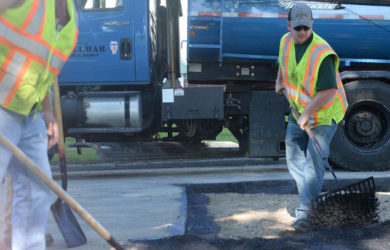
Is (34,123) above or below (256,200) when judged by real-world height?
above

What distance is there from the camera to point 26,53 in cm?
219

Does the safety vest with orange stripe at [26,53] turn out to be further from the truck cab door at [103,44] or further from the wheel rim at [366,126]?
the wheel rim at [366,126]

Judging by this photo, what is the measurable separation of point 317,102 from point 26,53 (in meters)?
2.19

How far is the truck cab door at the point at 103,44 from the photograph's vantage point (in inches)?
268

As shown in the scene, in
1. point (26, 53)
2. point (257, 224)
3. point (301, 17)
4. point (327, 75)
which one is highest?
point (301, 17)

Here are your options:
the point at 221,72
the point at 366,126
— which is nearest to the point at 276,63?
the point at 221,72

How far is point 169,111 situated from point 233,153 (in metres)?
1.33

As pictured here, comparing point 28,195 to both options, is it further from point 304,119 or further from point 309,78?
point 309,78

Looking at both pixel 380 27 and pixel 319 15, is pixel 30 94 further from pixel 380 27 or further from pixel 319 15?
pixel 380 27

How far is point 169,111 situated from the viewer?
671 centimetres

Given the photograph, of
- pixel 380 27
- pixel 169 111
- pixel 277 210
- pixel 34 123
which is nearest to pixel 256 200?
pixel 277 210

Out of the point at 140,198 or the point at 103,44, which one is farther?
the point at 103,44

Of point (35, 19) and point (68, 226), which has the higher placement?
point (35, 19)

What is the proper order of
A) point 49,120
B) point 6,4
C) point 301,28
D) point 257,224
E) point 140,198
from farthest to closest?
point 140,198 < point 257,224 < point 301,28 < point 49,120 < point 6,4
